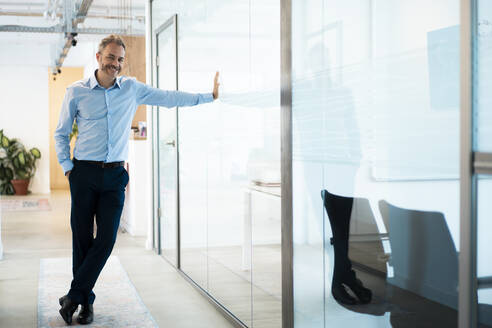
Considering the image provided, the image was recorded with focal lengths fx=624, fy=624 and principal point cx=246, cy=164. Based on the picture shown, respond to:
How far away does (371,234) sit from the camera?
6.99 feet

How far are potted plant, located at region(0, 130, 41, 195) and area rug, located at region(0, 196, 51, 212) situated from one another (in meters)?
0.78

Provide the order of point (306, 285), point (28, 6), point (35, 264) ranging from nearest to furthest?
point (306, 285) → point (35, 264) → point (28, 6)

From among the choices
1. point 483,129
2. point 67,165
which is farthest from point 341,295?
point 67,165

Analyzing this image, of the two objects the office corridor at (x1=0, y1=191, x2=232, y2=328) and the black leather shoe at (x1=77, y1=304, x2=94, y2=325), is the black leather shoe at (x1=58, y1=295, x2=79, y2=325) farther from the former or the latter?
the office corridor at (x1=0, y1=191, x2=232, y2=328)

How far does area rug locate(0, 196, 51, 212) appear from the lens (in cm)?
1023

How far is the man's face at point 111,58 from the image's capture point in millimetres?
3629

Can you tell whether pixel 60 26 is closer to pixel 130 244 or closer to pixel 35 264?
pixel 130 244

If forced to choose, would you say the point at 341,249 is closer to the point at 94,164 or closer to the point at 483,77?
the point at 483,77

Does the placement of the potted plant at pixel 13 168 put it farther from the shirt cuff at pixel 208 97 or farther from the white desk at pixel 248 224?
the white desk at pixel 248 224

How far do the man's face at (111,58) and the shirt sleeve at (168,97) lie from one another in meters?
0.29

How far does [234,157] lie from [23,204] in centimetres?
838

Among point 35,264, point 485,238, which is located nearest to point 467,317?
point 485,238

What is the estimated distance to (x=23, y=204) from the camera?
11.1 meters

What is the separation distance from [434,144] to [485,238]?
0.31 meters
